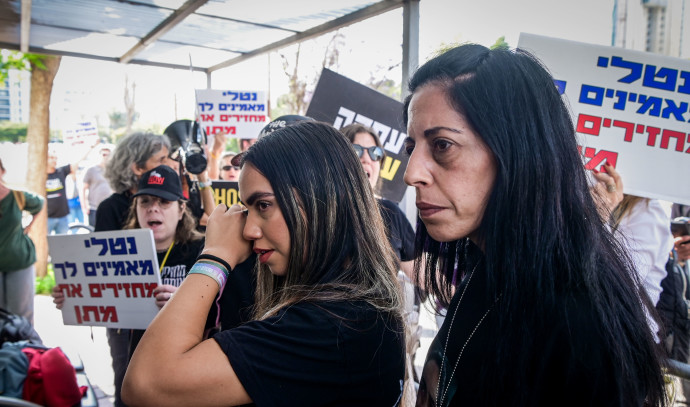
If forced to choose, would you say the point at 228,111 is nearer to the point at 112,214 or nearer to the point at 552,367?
the point at 112,214

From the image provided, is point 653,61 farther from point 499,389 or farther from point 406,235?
point 499,389

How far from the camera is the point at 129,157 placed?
3822 millimetres

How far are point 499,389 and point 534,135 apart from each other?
0.50 m

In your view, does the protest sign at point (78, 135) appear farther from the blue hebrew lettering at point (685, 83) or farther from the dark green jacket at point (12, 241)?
the blue hebrew lettering at point (685, 83)

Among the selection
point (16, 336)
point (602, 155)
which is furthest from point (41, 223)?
point (602, 155)

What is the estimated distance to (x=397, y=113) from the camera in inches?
155

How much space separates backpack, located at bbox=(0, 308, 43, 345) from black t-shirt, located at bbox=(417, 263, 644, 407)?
2715 millimetres

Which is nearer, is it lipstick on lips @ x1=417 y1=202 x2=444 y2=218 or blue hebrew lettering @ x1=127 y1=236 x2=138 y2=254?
lipstick on lips @ x1=417 y1=202 x2=444 y2=218

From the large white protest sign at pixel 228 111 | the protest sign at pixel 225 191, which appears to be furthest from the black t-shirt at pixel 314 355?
the large white protest sign at pixel 228 111

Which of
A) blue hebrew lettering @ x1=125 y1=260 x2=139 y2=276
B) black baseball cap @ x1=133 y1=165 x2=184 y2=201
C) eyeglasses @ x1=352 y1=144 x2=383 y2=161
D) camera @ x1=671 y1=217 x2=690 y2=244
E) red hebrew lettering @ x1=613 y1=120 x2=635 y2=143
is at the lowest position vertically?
blue hebrew lettering @ x1=125 y1=260 x2=139 y2=276

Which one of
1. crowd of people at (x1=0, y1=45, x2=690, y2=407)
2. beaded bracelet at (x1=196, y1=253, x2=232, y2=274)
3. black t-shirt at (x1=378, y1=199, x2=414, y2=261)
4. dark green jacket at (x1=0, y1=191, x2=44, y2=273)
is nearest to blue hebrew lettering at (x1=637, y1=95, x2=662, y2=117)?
black t-shirt at (x1=378, y1=199, x2=414, y2=261)

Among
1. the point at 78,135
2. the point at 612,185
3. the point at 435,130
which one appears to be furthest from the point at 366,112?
the point at 78,135

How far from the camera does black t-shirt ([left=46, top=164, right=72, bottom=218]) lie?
9180 mm

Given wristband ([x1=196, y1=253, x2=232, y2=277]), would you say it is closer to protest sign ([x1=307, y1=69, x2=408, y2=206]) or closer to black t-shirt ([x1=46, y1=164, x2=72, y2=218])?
protest sign ([x1=307, y1=69, x2=408, y2=206])
